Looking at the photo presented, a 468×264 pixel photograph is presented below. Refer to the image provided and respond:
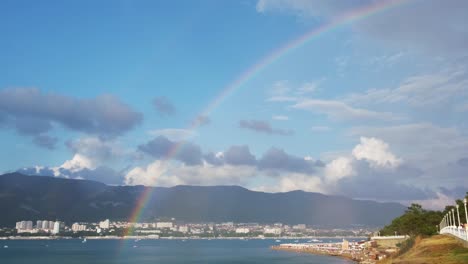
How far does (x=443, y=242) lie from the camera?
43.5 m

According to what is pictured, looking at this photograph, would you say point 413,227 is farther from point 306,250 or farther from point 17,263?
point 17,263

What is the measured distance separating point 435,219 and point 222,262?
161 feet

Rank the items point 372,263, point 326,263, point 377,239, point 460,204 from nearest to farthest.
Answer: point 372,263 < point 460,204 < point 326,263 < point 377,239

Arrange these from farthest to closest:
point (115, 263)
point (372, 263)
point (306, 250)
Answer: point (306, 250) → point (115, 263) → point (372, 263)

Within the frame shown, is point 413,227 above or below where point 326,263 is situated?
above

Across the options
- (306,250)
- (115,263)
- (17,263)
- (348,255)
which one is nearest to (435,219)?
(348,255)

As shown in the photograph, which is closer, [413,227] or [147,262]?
[413,227]

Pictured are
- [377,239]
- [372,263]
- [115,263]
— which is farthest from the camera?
[377,239]

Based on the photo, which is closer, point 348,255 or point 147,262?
point 147,262

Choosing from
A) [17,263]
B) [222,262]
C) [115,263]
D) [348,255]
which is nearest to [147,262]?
[115,263]

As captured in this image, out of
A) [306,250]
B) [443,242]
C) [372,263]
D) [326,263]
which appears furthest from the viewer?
[306,250]

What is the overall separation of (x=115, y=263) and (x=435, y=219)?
72.4 metres

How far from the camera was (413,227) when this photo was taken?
98.3m

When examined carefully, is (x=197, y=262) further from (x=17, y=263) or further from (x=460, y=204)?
(x=460, y=204)
